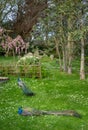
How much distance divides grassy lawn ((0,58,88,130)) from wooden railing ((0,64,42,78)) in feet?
4.54

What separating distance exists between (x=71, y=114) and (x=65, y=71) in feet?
56.8

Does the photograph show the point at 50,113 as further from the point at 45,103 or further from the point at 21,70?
the point at 21,70

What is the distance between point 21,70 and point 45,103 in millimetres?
11201

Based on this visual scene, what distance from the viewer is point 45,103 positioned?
58.9 feet

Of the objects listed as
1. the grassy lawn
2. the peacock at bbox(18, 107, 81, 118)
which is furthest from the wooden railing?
the peacock at bbox(18, 107, 81, 118)

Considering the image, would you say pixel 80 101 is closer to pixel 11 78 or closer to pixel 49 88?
pixel 49 88

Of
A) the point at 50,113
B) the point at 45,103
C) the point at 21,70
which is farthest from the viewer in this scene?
the point at 21,70

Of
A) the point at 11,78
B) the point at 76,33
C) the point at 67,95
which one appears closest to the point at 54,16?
the point at 11,78

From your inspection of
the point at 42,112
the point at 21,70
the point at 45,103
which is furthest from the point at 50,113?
the point at 21,70

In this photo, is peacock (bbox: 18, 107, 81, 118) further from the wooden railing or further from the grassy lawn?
the wooden railing

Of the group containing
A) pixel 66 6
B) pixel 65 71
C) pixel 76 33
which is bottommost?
pixel 65 71

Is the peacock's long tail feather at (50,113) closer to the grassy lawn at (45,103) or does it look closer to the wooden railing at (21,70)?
the grassy lawn at (45,103)

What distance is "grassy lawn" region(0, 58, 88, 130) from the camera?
1423 cm

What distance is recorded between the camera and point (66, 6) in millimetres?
27156
